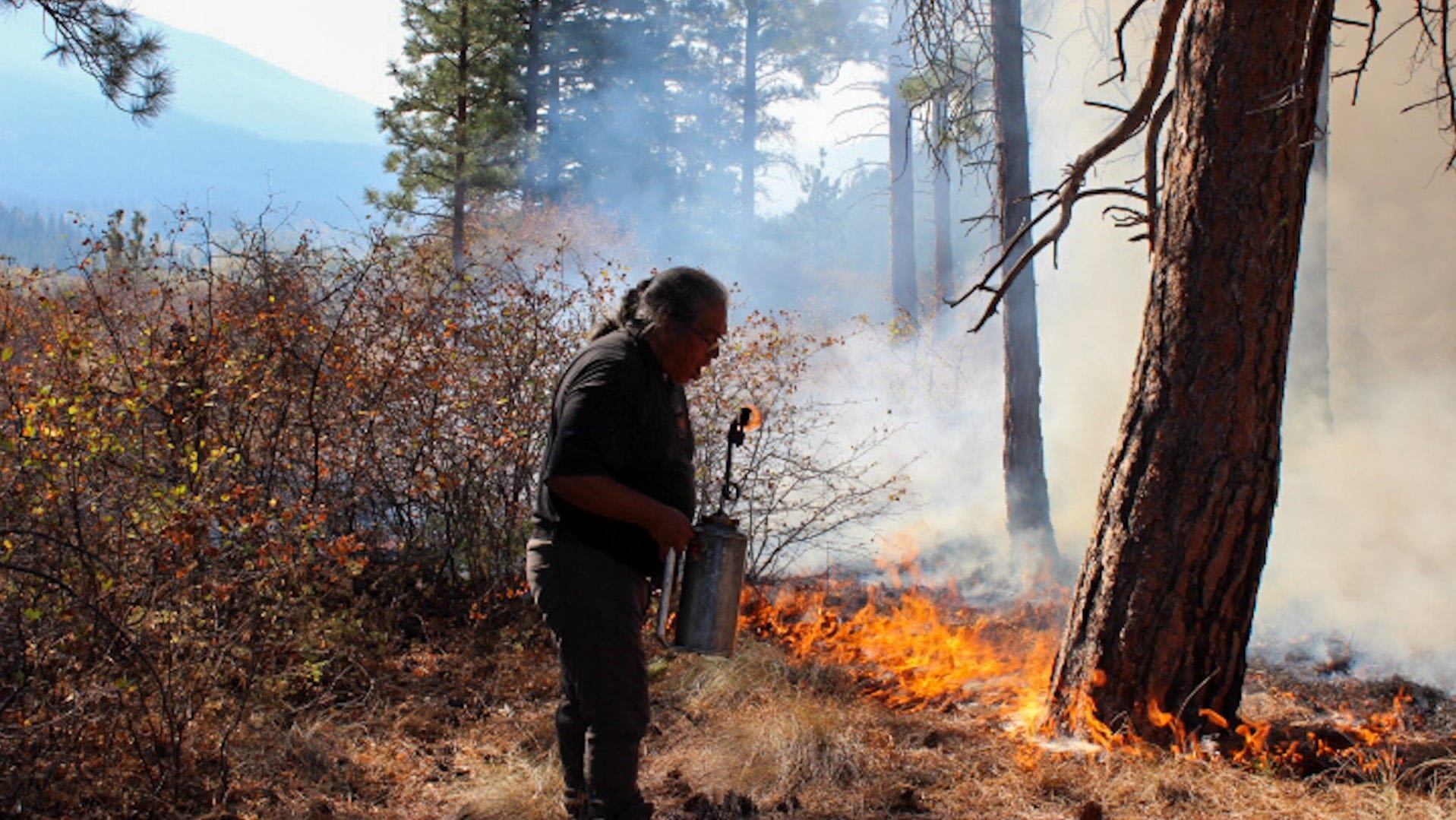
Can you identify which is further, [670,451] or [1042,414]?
[1042,414]

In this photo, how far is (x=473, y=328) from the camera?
6754mm

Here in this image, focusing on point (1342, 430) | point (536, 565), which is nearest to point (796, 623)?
point (536, 565)

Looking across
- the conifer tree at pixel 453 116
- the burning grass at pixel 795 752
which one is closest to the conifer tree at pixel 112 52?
the burning grass at pixel 795 752

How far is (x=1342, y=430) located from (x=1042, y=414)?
5.16m

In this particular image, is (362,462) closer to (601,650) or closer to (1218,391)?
(601,650)

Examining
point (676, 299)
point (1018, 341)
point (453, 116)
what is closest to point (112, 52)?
point (676, 299)

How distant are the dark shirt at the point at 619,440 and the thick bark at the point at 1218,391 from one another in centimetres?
211

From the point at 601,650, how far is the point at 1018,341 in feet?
27.9

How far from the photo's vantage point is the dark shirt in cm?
304

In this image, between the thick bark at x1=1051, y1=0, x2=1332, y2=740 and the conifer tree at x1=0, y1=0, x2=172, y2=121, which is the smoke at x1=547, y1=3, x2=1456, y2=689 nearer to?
the thick bark at x1=1051, y1=0, x2=1332, y2=740

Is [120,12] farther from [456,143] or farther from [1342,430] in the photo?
[456,143]

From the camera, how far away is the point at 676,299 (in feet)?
10.8

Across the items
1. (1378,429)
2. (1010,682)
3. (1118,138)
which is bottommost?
(1010,682)

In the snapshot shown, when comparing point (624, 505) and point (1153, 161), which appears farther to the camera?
point (1153, 161)
